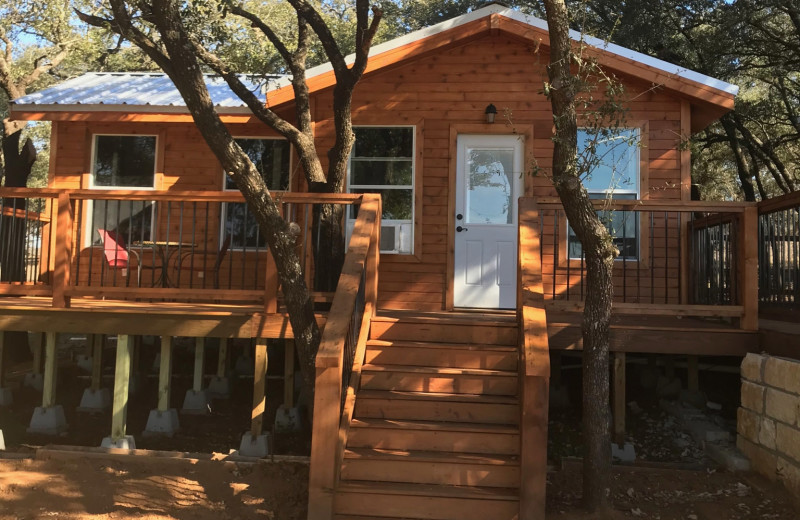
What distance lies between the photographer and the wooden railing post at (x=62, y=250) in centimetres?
586

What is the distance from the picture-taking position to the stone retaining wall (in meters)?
4.50

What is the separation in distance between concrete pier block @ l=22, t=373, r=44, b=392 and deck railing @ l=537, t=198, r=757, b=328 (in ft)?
21.1

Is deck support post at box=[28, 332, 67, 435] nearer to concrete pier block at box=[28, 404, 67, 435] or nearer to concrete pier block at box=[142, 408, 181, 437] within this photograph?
concrete pier block at box=[28, 404, 67, 435]

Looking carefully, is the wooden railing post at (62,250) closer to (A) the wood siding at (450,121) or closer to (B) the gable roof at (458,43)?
(B) the gable roof at (458,43)

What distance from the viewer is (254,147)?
29.0 feet

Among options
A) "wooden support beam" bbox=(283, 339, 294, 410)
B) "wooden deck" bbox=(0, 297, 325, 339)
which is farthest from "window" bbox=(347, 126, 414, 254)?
"wooden deck" bbox=(0, 297, 325, 339)

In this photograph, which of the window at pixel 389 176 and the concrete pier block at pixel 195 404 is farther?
the window at pixel 389 176

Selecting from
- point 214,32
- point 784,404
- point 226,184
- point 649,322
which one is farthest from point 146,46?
point 784,404

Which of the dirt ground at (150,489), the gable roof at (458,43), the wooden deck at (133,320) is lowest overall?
the dirt ground at (150,489)

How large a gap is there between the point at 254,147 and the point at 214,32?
1.75 m

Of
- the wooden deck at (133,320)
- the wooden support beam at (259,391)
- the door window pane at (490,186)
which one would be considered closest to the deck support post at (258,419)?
the wooden support beam at (259,391)

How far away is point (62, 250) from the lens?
19.2ft

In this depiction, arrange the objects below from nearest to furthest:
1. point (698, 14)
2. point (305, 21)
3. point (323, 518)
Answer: point (323, 518) → point (305, 21) → point (698, 14)

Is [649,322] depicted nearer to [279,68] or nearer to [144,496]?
[144,496]
